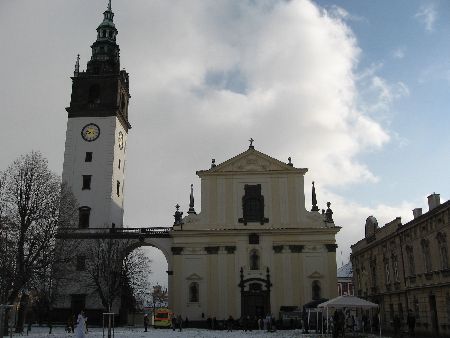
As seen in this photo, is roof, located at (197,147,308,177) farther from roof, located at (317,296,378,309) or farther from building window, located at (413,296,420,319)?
roof, located at (317,296,378,309)

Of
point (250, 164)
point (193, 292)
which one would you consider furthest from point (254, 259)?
point (250, 164)

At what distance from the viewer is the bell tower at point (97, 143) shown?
4934 centimetres

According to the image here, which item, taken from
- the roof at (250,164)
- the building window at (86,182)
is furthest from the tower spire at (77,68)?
the roof at (250,164)

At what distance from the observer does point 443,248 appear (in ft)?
81.9

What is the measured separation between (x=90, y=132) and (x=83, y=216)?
353 inches

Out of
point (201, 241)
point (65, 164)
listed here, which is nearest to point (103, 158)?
point (65, 164)

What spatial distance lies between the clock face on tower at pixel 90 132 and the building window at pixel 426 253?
115 feet

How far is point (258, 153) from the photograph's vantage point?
4759 cm

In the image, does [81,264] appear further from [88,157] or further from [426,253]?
[426,253]

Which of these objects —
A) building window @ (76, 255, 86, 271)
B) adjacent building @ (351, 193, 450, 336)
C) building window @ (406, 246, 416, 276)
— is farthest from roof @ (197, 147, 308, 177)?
building window @ (406, 246, 416, 276)

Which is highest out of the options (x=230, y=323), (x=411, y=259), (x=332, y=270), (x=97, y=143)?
(x=97, y=143)

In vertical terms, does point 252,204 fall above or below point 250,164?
below

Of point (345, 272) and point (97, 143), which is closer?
point (97, 143)

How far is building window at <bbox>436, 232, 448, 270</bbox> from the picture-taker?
2462 centimetres
